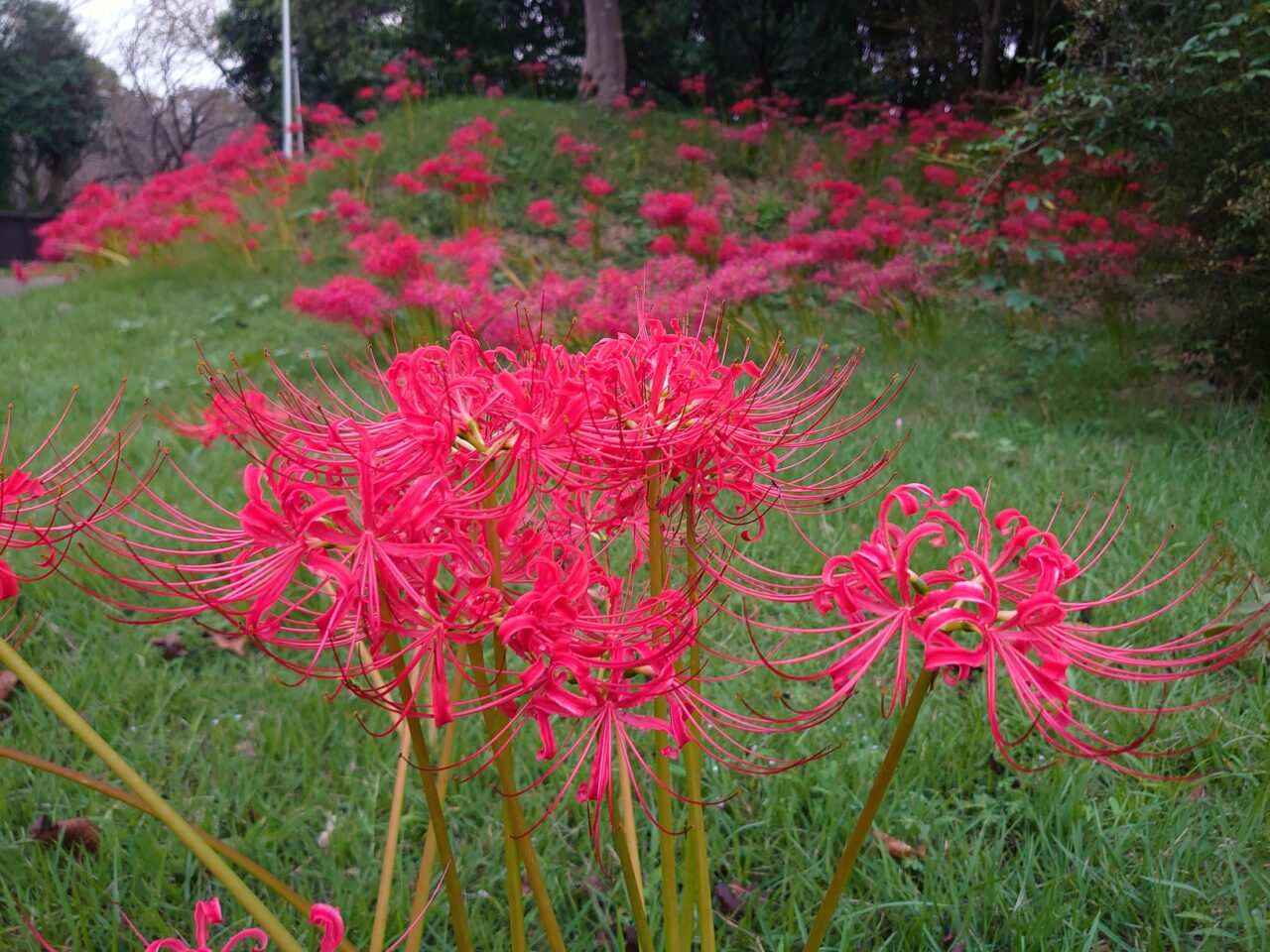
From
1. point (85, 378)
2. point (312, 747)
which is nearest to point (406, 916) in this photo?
point (312, 747)

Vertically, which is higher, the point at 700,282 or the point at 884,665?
the point at 700,282

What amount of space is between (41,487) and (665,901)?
0.79m

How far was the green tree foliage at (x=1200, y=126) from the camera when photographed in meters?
3.28

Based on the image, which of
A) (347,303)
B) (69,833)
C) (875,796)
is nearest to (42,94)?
(347,303)

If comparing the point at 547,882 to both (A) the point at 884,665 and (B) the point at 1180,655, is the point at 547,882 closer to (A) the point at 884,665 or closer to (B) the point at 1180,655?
(A) the point at 884,665

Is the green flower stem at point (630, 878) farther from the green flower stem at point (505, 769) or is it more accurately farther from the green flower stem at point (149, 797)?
the green flower stem at point (149, 797)

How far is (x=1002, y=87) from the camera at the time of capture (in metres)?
11.0

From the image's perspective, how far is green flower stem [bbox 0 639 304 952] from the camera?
2.66 feet

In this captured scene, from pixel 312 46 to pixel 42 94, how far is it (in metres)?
10.1

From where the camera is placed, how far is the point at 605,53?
1066cm

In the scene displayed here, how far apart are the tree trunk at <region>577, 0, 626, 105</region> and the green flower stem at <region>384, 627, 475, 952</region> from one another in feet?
34.8

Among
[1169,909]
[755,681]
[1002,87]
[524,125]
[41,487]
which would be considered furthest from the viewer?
[1002,87]

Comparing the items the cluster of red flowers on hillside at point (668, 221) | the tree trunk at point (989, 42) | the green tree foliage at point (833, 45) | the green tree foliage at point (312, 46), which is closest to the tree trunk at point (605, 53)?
the cluster of red flowers on hillside at point (668, 221)

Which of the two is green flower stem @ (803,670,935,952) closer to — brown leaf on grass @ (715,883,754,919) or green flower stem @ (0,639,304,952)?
green flower stem @ (0,639,304,952)
